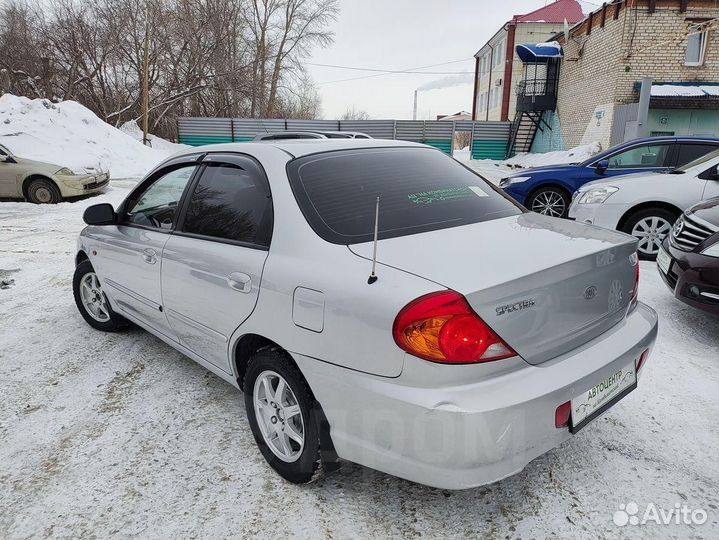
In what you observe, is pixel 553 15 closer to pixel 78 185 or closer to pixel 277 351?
pixel 78 185

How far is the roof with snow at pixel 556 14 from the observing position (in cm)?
3297

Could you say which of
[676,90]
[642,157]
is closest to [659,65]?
[676,90]

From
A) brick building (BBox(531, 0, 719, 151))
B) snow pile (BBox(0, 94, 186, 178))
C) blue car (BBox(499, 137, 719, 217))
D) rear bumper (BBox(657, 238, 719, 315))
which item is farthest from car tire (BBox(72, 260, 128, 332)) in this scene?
brick building (BBox(531, 0, 719, 151))

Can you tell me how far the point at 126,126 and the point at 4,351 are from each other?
28.0 metres

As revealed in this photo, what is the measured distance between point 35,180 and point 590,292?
1311cm

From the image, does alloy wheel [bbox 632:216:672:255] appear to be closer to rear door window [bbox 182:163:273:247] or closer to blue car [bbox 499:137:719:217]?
blue car [bbox 499:137:719:217]

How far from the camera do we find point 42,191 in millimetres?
11875

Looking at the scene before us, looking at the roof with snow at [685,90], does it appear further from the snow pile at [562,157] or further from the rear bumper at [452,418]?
the rear bumper at [452,418]

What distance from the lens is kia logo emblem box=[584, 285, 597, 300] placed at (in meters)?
2.12

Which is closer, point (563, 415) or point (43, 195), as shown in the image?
point (563, 415)

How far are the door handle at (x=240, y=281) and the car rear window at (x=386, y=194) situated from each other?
0.42 metres

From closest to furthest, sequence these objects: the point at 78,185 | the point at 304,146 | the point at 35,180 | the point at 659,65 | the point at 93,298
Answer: the point at 304,146 < the point at 93,298 < the point at 35,180 < the point at 78,185 < the point at 659,65

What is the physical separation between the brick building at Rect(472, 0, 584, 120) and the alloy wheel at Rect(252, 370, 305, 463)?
33.7 meters

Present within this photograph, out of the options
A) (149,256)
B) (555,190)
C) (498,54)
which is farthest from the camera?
(498,54)
